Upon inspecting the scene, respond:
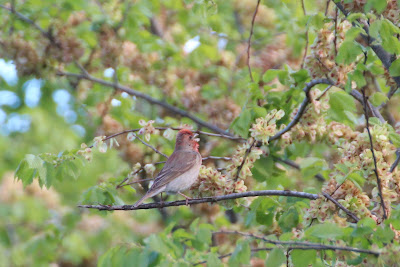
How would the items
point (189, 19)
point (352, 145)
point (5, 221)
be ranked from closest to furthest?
point (352, 145), point (189, 19), point (5, 221)

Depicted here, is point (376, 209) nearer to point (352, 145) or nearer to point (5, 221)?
point (352, 145)

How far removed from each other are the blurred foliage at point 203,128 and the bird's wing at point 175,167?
1.36 feet

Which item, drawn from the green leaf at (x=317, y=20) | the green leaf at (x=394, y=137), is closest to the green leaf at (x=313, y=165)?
the green leaf at (x=394, y=137)

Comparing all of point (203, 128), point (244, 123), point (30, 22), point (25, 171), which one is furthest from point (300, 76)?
point (30, 22)

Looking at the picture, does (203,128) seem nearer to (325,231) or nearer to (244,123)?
(244,123)

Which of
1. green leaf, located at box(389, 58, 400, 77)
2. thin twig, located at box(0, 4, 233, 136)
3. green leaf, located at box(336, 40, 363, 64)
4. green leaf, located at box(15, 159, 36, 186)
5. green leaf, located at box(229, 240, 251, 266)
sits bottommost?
thin twig, located at box(0, 4, 233, 136)

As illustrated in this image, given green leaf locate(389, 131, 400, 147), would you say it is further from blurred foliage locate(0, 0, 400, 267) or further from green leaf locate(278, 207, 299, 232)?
green leaf locate(278, 207, 299, 232)

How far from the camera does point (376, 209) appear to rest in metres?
4.47

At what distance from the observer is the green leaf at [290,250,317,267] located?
3943 millimetres

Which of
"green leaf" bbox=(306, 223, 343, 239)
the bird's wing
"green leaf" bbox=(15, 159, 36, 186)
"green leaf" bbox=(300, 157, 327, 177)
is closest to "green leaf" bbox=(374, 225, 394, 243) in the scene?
"green leaf" bbox=(306, 223, 343, 239)

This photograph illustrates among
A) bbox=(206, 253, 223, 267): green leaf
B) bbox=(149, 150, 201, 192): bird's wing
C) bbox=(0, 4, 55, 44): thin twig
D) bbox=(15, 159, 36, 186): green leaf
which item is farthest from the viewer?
bbox=(0, 4, 55, 44): thin twig

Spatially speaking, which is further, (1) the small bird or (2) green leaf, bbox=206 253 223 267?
(1) the small bird

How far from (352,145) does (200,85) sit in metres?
4.92

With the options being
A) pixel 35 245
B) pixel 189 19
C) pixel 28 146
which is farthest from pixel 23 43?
pixel 28 146
